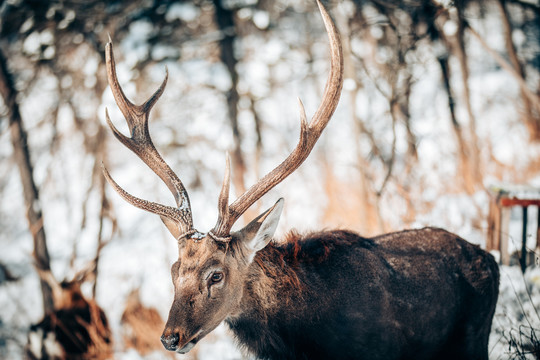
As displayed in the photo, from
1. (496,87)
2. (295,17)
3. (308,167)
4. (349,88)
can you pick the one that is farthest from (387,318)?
(496,87)

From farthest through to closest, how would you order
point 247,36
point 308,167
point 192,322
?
1. point 247,36
2. point 308,167
3. point 192,322

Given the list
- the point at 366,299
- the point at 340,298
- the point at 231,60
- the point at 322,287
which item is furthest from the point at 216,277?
the point at 231,60

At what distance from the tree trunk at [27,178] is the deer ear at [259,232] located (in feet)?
16.1

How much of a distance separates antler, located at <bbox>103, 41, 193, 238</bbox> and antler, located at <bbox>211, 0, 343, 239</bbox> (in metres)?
0.28

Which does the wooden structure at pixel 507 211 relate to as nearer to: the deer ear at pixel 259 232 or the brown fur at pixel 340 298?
the brown fur at pixel 340 298

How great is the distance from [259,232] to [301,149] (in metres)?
0.65

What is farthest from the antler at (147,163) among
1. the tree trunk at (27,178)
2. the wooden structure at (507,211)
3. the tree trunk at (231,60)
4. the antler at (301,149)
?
the tree trunk at (231,60)

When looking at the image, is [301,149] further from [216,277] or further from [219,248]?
[216,277]

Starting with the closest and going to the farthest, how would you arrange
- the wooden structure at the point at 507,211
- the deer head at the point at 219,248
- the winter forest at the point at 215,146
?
the deer head at the point at 219,248
the wooden structure at the point at 507,211
the winter forest at the point at 215,146

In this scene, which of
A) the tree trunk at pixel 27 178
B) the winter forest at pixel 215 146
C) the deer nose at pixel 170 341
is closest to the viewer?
the deer nose at pixel 170 341

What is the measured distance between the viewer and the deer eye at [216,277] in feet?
8.59

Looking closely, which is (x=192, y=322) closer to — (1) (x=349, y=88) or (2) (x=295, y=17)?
(1) (x=349, y=88)

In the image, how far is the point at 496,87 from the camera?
44.4ft

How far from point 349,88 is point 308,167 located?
447 cm
